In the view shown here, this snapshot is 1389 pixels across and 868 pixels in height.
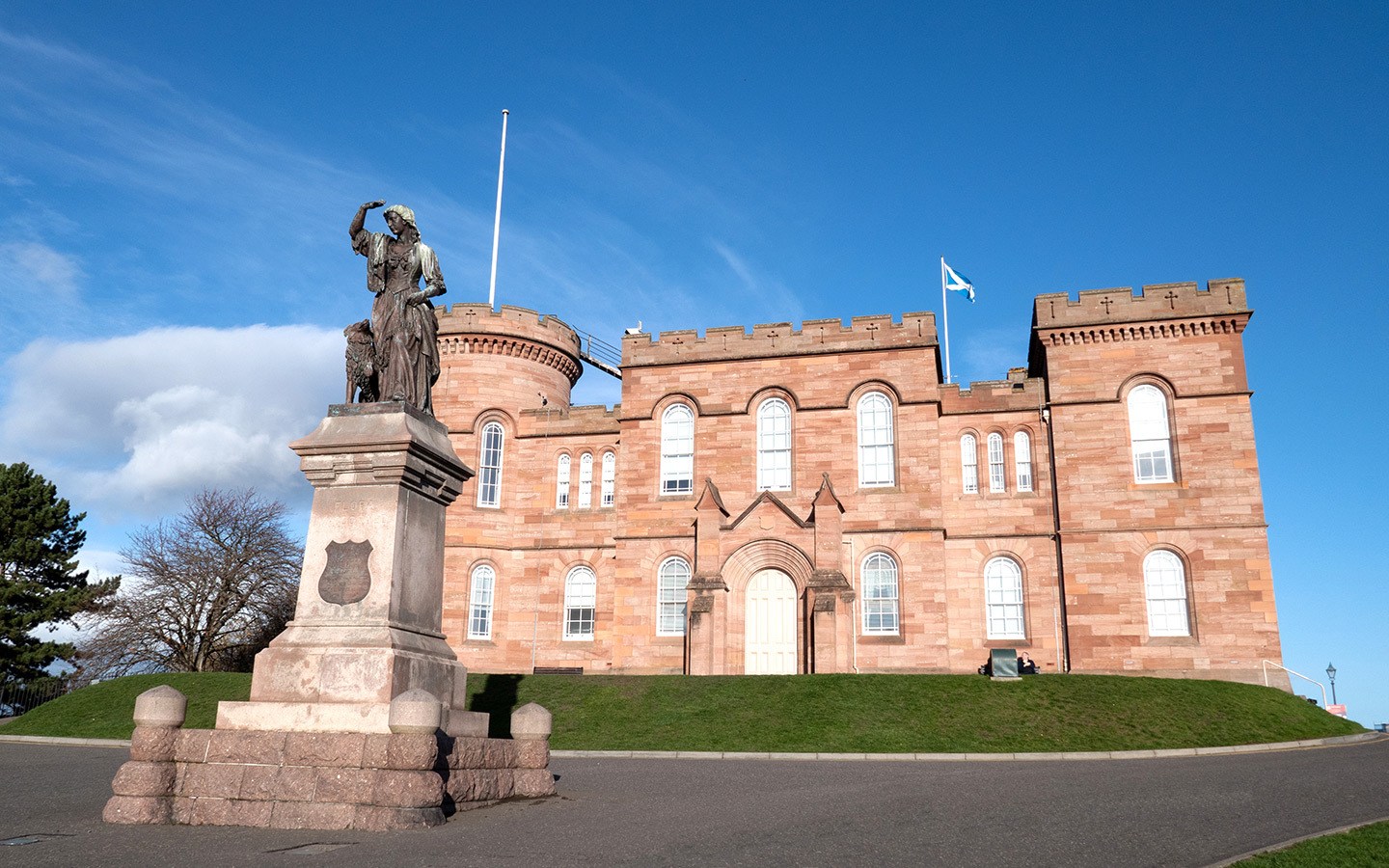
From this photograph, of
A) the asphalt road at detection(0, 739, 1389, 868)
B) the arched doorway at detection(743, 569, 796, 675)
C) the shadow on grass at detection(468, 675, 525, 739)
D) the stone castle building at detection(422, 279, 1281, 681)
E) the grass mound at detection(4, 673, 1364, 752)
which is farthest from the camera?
the arched doorway at detection(743, 569, 796, 675)

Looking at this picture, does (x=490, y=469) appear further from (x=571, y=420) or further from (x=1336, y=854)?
(x=1336, y=854)

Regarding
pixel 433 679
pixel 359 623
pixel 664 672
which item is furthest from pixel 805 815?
pixel 664 672

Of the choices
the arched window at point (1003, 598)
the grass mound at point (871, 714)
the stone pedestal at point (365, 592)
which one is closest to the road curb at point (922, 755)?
the grass mound at point (871, 714)

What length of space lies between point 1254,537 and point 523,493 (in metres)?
22.5

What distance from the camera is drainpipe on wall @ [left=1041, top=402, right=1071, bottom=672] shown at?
28.5 m

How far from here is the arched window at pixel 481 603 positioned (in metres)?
32.8

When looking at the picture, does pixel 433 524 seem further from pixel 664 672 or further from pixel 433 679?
pixel 664 672

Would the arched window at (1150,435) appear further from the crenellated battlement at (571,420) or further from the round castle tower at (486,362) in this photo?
the round castle tower at (486,362)

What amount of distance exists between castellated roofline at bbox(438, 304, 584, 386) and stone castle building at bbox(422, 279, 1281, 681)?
10.5ft

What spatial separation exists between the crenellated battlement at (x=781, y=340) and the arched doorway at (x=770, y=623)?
721 centimetres

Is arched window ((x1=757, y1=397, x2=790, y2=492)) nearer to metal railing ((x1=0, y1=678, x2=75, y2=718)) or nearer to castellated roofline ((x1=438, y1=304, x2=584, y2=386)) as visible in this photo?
castellated roofline ((x1=438, y1=304, x2=584, y2=386))

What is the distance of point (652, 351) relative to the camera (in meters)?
32.7

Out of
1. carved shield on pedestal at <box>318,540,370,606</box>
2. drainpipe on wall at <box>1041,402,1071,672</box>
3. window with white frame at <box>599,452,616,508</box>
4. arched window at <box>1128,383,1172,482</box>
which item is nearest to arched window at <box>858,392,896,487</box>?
drainpipe on wall at <box>1041,402,1071,672</box>

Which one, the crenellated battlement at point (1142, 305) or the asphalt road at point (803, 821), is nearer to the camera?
the asphalt road at point (803, 821)
